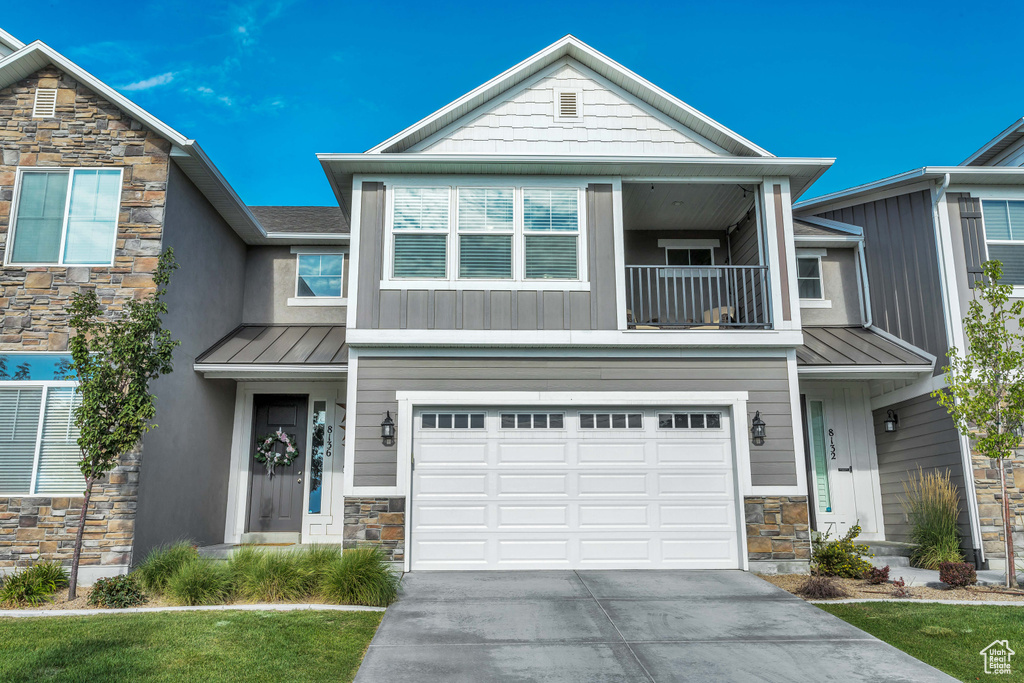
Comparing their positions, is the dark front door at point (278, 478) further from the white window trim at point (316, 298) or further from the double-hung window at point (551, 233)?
the double-hung window at point (551, 233)

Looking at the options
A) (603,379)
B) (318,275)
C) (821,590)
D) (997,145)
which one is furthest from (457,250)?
(997,145)

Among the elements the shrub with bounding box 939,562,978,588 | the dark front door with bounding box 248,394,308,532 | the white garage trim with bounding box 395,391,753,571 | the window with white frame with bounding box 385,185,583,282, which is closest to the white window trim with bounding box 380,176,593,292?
the window with white frame with bounding box 385,185,583,282

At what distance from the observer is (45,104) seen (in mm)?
9602

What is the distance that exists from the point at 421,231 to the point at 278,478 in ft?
15.5

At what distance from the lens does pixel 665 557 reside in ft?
29.3

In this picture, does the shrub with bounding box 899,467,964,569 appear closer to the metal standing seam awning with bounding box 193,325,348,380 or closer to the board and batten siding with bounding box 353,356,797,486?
the board and batten siding with bounding box 353,356,797,486

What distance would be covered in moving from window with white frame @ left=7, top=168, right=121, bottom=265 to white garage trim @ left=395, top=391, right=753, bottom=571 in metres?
4.31

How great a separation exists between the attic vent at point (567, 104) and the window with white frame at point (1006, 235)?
5.99 metres

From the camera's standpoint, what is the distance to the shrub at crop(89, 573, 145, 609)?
7.33m

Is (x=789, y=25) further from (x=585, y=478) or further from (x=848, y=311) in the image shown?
(x=585, y=478)

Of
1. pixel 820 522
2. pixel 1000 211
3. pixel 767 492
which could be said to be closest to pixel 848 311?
pixel 1000 211

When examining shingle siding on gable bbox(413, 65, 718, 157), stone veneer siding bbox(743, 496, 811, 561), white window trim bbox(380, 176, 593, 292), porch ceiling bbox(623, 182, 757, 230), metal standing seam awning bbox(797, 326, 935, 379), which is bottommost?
stone veneer siding bbox(743, 496, 811, 561)

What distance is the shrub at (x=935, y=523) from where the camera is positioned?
9406 millimetres

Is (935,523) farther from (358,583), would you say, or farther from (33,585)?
(33,585)
